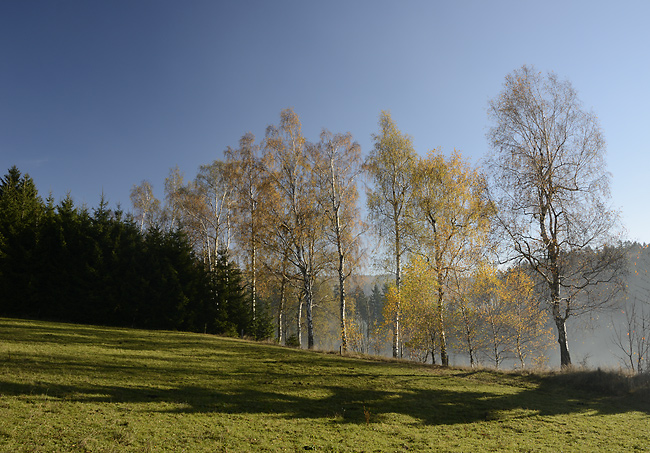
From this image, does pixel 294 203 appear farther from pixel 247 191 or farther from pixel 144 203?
pixel 144 203

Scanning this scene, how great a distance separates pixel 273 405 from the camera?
9.10 metres

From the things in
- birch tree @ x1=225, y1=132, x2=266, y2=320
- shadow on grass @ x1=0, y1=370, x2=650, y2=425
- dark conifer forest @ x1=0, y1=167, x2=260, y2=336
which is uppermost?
birch tree @ x1=225, y1=132, x2=266, y2=320

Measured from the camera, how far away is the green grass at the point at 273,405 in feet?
21.6

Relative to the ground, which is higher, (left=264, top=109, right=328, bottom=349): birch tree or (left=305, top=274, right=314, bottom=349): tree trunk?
(left=264, top=109, right=328, bottom=349): birch tree

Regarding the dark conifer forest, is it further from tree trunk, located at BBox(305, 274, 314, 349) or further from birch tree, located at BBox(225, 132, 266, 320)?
tree trunk, located at BBox(305, 274, 314, 349)

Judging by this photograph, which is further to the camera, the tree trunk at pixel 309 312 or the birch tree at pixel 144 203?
the birch tree at pixel 144 203

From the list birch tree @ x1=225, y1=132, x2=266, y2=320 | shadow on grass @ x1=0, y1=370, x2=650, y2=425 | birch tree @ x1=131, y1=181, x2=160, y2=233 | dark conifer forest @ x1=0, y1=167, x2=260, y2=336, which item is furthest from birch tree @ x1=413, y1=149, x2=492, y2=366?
birch tree @ x1=131, y1=181, x2=160, y2=233

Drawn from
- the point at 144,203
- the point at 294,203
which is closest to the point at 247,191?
the point at 294,203

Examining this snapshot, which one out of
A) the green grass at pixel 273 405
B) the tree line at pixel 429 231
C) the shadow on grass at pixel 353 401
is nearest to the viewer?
the green grass at pixel 273 405

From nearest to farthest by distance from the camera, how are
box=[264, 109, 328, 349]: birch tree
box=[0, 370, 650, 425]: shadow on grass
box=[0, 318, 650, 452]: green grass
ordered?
box=[0, 318, 650, 452]: green grass < box=[0, 370, 650, 425]: shadow on grass < box=[264, 109, 328, 349]: birch tree

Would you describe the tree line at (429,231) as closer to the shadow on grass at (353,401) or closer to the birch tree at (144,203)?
the shadow on grass at (353,401)

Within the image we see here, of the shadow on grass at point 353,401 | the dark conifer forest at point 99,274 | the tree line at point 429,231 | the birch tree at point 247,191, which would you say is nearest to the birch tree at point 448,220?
the tree line at point 429,231

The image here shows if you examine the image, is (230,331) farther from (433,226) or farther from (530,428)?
(530,428)

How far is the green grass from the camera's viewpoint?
6.57 metres
